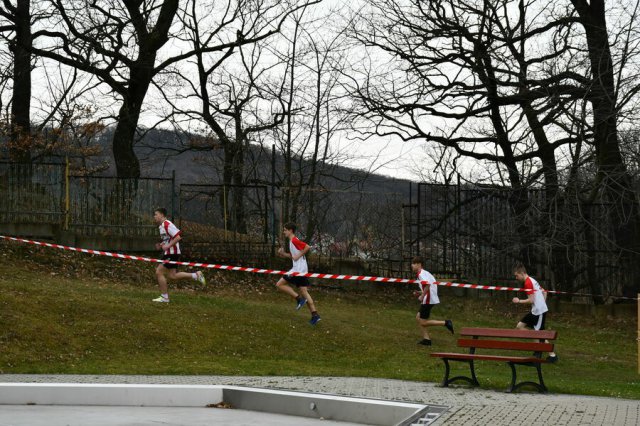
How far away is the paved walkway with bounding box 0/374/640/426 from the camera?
9.39 meters

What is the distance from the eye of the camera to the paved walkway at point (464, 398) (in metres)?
9.39

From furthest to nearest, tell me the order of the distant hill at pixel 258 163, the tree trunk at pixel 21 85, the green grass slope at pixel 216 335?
the distant hill at pixel 258 163, the tree trunk at pixel 21 85, the green grass slope at pixel 216 335

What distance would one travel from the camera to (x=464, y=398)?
11039mm

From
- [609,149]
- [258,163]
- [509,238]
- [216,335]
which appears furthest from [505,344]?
[258,163]

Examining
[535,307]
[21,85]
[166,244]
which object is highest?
[21,85]

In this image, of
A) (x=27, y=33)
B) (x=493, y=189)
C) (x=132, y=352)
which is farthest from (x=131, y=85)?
(x=132, y=352)

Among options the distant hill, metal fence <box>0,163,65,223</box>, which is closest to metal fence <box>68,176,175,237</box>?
metal fence <box>0,163,65,223</box>

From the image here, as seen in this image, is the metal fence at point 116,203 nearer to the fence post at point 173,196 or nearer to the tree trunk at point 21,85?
the fence post at point 173,196

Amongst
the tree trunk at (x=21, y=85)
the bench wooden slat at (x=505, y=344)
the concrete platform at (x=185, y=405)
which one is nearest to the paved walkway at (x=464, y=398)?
the concrete platform at (x=185, y=405)

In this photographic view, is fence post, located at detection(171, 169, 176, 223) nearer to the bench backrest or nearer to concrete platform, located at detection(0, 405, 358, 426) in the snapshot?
the bench backrest

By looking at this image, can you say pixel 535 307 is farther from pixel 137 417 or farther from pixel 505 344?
pixel 137 417

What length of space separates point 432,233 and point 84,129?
49.3 feet

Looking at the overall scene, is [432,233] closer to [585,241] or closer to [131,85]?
[585,241]

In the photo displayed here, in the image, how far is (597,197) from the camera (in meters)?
25.2
